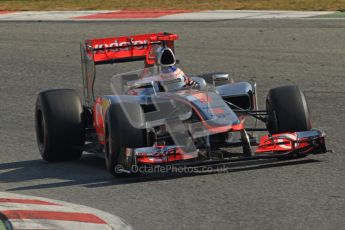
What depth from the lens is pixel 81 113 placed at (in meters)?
9.82

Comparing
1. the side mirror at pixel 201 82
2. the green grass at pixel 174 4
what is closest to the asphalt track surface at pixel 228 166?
the side mirror at pixel 201 82

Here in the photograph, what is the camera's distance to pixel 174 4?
2267cm

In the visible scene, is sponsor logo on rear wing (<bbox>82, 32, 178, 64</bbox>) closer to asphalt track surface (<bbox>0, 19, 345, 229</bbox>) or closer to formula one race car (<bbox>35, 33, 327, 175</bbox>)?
formula one race car (<bbox>35, 33, 327, 175</bbox>)

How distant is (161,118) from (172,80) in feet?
2.47

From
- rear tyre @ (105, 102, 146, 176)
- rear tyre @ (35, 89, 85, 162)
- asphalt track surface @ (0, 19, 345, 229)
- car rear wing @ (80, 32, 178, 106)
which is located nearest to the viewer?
asphalt track surface @ (0, 19, 345, 229)

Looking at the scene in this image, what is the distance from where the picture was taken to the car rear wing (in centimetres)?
1039

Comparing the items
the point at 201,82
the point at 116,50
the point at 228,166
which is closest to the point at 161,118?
the point at 228,166

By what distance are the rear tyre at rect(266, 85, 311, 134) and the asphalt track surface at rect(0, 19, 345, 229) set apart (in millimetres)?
338

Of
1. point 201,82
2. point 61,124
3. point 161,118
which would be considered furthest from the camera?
point 201,82

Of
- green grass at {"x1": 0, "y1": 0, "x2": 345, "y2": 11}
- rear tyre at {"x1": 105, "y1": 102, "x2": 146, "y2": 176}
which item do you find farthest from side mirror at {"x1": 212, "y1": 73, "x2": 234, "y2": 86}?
green grass at {"x1": 0, "y1": 0, "x2": 345, "y2": 11}

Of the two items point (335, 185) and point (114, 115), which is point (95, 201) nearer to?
point (114, 115)

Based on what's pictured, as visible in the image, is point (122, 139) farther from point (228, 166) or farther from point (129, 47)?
point (129, 47)

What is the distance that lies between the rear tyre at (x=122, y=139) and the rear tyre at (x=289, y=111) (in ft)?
4.38

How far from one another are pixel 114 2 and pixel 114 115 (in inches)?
602
